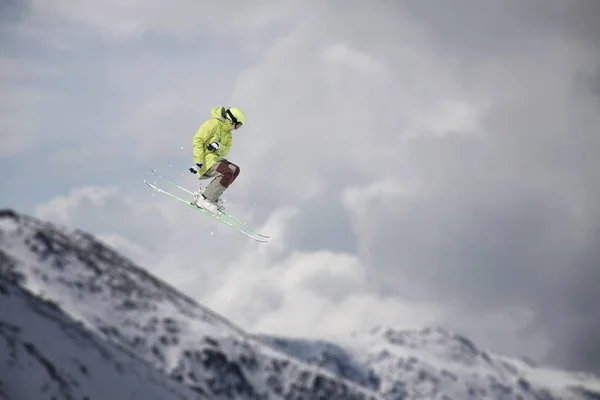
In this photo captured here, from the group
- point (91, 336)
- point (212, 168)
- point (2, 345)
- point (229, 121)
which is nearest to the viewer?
point (229, 121)

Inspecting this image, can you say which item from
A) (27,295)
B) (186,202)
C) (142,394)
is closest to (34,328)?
(27,295)

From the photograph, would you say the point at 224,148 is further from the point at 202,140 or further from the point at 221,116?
the point at 221,116

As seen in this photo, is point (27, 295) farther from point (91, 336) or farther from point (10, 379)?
point (10, 379)

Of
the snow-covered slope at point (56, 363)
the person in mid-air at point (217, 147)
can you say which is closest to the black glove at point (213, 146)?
the person in mid-air at point (217, 147)

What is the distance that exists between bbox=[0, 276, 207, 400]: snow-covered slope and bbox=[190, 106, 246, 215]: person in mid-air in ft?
66.3

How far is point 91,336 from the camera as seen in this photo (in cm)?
6494

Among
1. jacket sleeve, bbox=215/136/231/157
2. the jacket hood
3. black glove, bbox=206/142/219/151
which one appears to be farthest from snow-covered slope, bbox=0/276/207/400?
the jacket hood

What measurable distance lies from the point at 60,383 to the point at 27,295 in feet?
45.8

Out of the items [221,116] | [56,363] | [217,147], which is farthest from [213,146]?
[56,363]

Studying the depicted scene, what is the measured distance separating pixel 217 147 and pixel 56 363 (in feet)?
96.8

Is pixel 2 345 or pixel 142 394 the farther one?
pixel 142 394

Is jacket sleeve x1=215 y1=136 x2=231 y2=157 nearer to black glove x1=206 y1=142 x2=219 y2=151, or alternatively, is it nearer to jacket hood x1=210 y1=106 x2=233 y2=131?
black glove x1=206 y1=142 x2=219 y2=151

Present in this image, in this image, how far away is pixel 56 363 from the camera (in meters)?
52.7

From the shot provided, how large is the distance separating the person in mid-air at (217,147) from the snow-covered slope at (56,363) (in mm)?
20196
